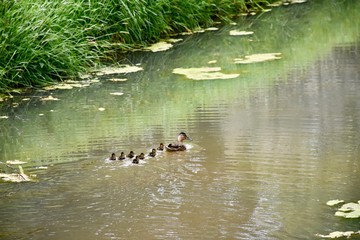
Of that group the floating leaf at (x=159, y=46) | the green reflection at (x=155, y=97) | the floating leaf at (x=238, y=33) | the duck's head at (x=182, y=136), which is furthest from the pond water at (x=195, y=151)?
the floating leaf at (x=238, y=33)

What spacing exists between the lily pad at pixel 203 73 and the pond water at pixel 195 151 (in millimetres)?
170

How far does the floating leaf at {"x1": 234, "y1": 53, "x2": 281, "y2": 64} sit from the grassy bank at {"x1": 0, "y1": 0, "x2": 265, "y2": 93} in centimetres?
180

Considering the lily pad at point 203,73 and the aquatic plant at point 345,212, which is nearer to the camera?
the aquatic plant at point 345,212

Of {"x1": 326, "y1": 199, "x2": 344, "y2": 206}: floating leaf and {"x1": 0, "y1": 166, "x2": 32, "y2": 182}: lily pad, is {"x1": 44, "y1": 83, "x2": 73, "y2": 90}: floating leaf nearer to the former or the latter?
{"x1": 0, "y1": 166, "x2": 32, "y2": 182}: lily pad

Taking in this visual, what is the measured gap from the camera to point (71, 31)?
11.6 meters

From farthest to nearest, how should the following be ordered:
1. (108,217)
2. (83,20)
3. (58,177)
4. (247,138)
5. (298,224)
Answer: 1. (83,20)
2. (247,138)
3. (58,177)
4. (108,217)
5. (298,224)

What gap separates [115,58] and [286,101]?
3786 millimetres

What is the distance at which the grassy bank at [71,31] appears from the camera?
10.7 m

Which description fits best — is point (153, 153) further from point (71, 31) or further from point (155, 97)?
point (71, 31)

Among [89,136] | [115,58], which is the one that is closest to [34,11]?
[115,58]

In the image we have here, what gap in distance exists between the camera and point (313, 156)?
747 cm

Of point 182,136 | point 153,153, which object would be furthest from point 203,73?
point 153,153

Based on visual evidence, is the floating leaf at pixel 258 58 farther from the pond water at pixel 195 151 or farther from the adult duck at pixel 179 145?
the adult duck at pixel 179 145

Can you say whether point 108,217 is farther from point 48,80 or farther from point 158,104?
point 48,80
